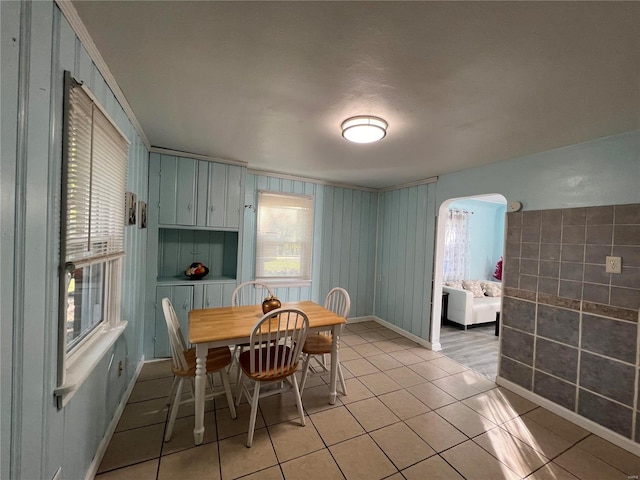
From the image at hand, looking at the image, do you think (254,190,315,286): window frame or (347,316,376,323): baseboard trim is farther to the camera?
(347,316,376,323): baseboard trim

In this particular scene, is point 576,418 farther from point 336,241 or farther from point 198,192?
point 198,192

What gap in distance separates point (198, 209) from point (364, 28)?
2560 mm

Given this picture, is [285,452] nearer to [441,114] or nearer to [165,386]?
[165,386]

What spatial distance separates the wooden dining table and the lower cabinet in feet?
2.27

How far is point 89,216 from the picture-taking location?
4.33 feet

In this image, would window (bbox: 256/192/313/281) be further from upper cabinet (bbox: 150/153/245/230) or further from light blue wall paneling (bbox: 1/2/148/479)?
light blue wall paneling (bbox: 1/2/148/479)

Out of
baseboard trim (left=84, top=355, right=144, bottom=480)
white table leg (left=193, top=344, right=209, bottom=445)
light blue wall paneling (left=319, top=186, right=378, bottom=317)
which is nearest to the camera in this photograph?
baseboard trim (left=84, top=355, right=144, bottom=480)

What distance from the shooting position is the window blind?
1.12 m

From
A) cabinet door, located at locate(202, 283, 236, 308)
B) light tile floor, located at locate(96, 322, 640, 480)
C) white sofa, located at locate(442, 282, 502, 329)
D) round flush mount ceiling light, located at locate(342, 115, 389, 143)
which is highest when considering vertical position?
round flush mount ceiling light, located at locate(342, 115, 389, 143)

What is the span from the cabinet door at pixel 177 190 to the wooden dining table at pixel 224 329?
1178 mm

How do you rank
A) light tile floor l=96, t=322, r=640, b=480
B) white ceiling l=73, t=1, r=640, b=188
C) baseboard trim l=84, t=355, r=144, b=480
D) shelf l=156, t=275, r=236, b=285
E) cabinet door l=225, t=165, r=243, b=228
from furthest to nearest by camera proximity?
1. cabinet door l=225, t=165, r=243, b=228
2. shelf l=156, t=275, r=236, b=285
3. light tile floor l=96, t=322, r=640, b=480
4. baseboard trim l=84, t=355, r=144, b=480
5. white ceiling l=73, t=1, r=640, b=188

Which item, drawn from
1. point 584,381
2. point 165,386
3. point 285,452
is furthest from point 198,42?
point 584,381

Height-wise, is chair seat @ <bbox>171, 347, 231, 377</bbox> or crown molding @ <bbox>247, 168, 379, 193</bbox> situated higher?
crown molding @ <bbox>247, 168, 379, 193</bbox>

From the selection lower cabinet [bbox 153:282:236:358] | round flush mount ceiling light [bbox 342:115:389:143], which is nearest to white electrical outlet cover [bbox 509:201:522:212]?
round flush mount ceiling light [bbox 342:115:389:143]
